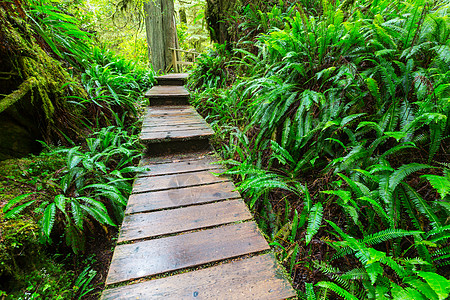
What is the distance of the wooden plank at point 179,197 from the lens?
69.8 inches

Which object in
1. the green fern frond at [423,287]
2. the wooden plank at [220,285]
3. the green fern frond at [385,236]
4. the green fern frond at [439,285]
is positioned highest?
the green fern frond at [439,285]

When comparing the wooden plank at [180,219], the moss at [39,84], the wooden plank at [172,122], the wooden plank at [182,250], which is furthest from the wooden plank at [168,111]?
the wooden plank at [182,250]

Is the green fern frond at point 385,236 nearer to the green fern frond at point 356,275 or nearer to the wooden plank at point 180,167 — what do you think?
the green fern frond at point 356,275

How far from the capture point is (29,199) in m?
1.70

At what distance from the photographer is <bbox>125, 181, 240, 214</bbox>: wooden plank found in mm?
1772

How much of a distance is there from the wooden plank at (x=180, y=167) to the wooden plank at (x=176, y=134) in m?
0.38

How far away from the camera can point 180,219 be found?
1.64 metres

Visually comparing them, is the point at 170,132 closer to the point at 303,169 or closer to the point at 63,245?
the point at 63,245

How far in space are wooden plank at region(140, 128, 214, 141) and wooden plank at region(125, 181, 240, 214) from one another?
92 centimetres

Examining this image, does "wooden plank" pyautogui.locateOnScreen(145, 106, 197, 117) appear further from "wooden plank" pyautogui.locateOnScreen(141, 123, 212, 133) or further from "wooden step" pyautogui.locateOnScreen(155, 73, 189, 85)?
"wooden step" pyautogui.locateOnScreen(155, 73, 189, 85)

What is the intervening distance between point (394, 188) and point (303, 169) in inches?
27.5

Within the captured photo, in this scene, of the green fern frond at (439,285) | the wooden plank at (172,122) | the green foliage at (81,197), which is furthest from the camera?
the wooden plank at (172,122)

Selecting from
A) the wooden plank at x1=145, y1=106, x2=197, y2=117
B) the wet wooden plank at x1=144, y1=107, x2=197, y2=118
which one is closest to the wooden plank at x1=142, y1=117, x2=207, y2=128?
the wet wooden plank at x1=144, y1=107, x2=197, y2=118

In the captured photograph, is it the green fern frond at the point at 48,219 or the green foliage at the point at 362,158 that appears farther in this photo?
the green fern frond at the point at 48,219
